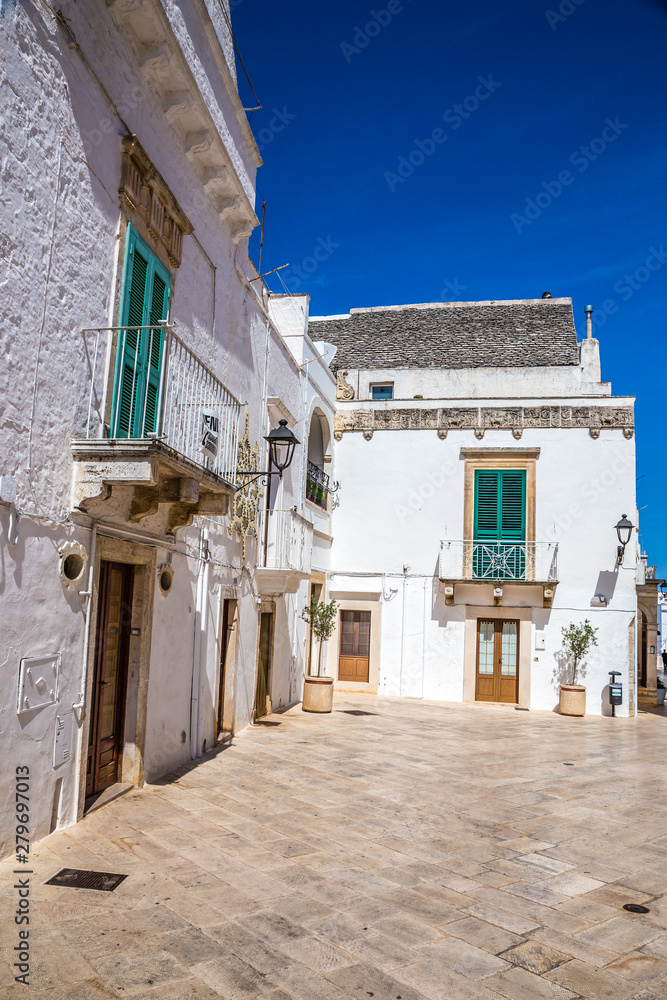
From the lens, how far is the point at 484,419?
1753 centimetres

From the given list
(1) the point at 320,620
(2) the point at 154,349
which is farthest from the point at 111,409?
(1) the point at 320,620

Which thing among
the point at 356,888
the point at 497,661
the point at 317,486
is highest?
the point at 317,486

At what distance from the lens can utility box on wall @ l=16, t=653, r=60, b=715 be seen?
5.20 m

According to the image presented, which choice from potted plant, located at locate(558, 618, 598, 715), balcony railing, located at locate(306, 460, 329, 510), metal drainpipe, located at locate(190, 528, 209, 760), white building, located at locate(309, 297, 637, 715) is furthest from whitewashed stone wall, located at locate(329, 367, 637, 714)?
metal drainpipe, located at locate(190, 528, 209, 760)

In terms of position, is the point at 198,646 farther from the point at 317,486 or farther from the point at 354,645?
the point at 354,645

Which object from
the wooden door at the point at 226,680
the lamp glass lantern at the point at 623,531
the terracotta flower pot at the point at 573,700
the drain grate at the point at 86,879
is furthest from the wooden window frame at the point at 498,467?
the drain grate at the point at 86,879

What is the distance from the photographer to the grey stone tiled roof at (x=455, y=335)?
20.4 m

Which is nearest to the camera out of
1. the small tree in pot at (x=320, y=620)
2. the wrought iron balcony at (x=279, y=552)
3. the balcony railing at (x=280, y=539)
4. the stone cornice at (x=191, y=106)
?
the stone cornice at (x=191, y=106)

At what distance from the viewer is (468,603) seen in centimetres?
1689

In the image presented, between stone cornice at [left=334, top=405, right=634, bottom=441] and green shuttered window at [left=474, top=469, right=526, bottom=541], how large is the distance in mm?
957

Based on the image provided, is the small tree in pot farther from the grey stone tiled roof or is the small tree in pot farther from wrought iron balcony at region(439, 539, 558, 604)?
the grey stone tiled roof

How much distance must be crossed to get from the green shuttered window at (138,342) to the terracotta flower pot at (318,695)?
755 centimetres

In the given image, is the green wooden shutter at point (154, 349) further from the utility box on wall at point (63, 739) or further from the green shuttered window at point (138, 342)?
the utility box on wall at point (63, 739)

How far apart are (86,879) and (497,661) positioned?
13083mm
